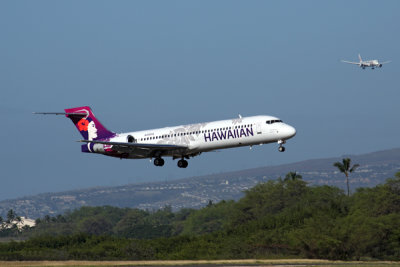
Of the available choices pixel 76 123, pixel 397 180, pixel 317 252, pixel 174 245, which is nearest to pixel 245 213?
pixel 397 180

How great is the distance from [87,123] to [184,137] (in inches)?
584

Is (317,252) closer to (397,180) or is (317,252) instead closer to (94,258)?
(94,258)

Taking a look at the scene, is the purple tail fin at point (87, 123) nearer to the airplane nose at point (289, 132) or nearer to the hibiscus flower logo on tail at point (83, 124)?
the hibiscus flower logo on tail at point (83, 124)

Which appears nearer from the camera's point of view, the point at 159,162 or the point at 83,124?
the point at 159,162

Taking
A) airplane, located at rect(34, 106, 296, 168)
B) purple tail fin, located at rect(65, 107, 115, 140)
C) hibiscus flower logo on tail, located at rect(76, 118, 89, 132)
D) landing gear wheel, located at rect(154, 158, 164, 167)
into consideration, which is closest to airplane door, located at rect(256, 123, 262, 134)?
airplane, located at rect(34, 106, 296, 168)

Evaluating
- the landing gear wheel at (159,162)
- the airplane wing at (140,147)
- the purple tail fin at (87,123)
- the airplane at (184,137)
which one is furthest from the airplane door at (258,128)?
the purple tail fin at (87,123)

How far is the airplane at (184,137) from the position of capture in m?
64.3

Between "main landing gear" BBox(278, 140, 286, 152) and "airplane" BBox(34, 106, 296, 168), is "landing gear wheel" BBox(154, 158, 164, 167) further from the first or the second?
"main landing gear" BBox(278, 140, 286, 152)

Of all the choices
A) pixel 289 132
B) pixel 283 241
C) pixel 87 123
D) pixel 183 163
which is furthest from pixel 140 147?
pixel 283 241

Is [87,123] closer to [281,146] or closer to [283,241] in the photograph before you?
[281,146]

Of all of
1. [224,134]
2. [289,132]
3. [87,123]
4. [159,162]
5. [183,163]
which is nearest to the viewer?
[289,132]

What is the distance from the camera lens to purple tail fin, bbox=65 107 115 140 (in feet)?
256

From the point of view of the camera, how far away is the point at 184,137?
68.4 m

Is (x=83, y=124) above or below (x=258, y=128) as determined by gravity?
Answer: above
